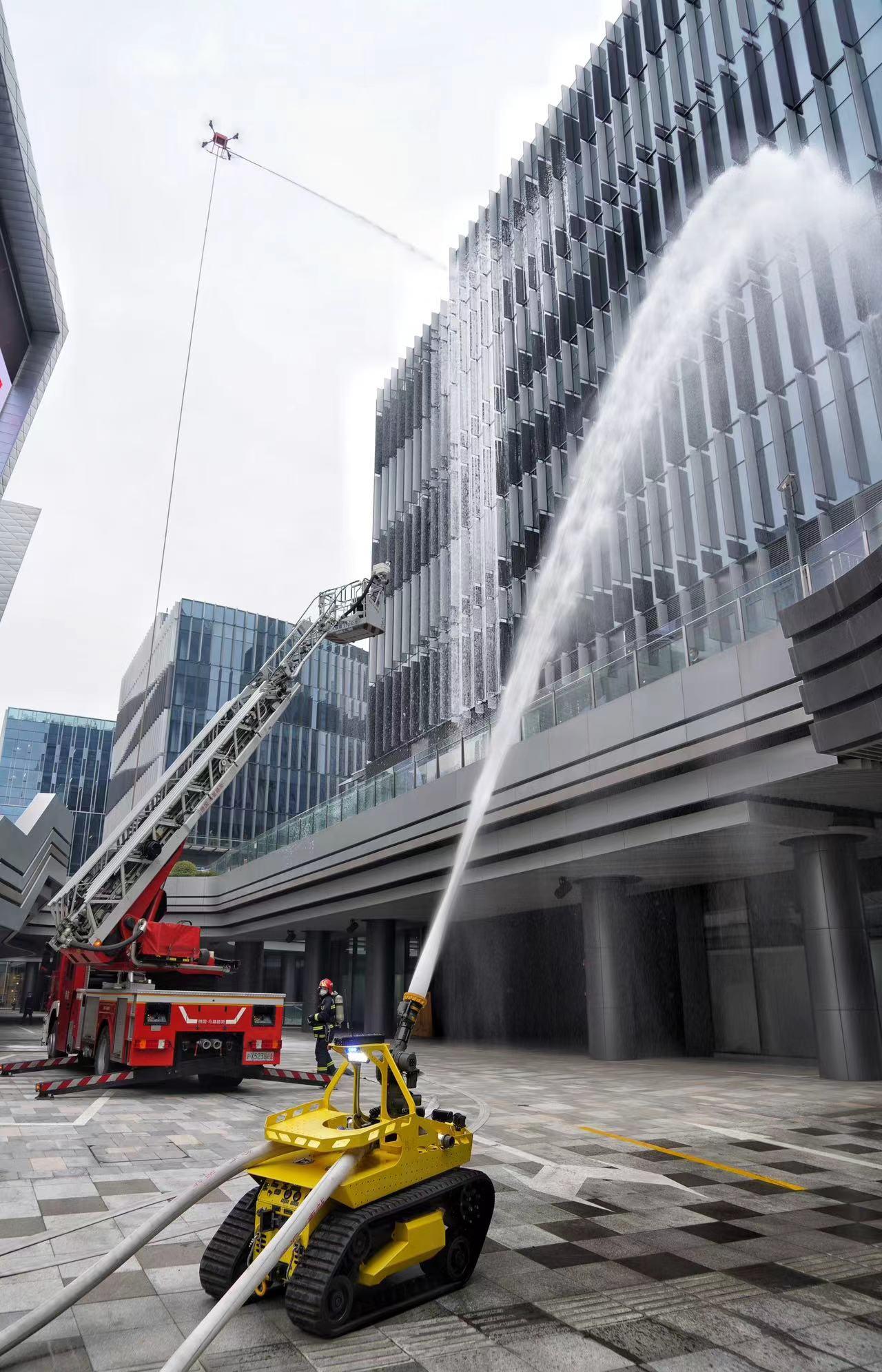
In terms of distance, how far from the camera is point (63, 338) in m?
28.9

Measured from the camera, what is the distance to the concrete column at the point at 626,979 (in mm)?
23375

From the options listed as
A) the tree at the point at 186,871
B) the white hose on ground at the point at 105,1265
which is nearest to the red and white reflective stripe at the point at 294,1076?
the white hose on ground at the point at 105,1265

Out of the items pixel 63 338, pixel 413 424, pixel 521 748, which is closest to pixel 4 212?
pixel 63 338

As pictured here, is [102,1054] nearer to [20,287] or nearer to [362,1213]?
[362,1213]

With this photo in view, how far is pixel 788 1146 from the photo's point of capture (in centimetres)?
1080

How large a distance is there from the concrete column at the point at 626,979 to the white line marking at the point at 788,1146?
10667 millimetres

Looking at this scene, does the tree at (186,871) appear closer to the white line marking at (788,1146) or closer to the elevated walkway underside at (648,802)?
the elevated walkway underside at (648,802)

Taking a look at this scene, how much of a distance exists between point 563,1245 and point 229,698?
285ft

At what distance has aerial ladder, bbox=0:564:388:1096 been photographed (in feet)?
52.0

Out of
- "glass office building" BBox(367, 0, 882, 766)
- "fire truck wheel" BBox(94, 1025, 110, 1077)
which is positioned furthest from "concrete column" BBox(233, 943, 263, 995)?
"fire truck wheel" BBox(94, 1025, 110, 1077)

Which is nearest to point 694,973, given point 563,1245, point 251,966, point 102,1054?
point 102,1054

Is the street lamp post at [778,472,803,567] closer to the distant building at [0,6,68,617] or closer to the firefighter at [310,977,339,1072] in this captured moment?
the firefighter at [310,977,339,1072]

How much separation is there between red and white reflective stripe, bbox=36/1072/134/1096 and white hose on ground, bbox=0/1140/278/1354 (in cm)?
1158

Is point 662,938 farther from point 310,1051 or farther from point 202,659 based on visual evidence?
point 202,659
